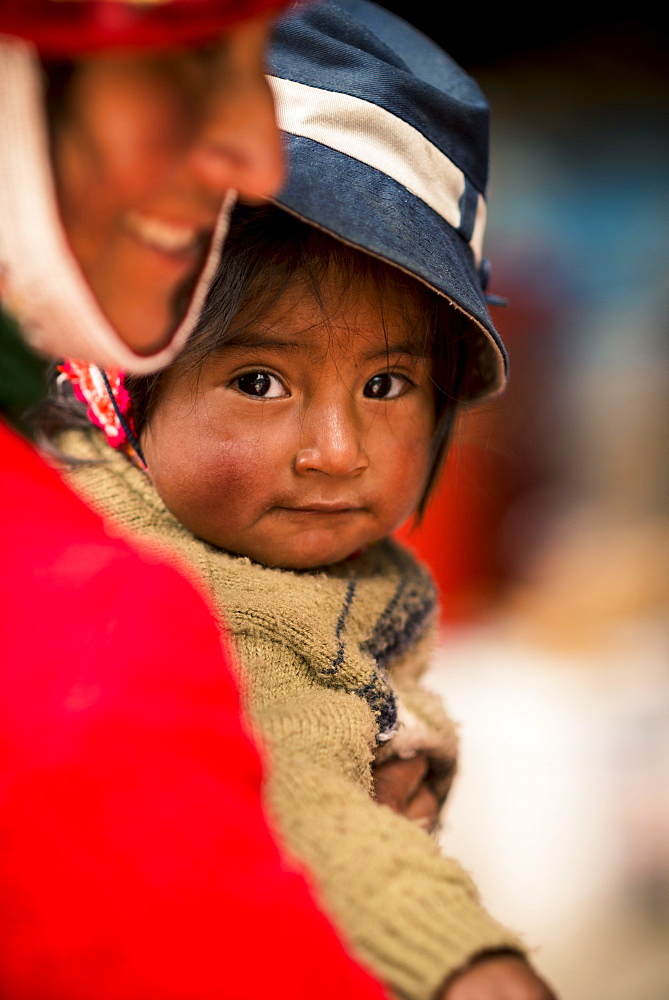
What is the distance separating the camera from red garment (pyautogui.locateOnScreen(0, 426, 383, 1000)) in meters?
0.35

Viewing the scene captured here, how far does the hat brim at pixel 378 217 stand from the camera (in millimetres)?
645

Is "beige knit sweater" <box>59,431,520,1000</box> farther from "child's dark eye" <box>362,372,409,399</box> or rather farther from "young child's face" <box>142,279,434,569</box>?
"child's dark eye" <box>362,372,409,399</box>

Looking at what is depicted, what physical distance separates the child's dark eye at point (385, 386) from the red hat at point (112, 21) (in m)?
0.45

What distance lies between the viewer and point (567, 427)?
2268 mm

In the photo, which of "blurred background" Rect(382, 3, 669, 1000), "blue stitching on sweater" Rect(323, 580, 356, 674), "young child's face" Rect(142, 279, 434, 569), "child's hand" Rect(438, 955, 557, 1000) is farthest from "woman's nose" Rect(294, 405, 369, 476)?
"blurred background" Rect(382, 3, 669, 1000)

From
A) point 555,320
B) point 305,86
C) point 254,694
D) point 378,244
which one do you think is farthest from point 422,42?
point 555,320

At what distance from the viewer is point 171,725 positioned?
374 mm

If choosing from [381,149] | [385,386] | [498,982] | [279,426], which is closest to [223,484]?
[279,426]

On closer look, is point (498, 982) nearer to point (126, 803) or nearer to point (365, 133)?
point (126, 803)

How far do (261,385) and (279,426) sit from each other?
40mm

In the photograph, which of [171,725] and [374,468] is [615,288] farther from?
[171,725]

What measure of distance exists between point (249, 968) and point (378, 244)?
0.46m

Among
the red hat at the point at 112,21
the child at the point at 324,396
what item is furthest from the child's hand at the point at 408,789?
the red hat at the point at 112,21

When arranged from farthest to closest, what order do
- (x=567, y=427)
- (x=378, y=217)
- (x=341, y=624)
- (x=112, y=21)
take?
(x=567, y=427), (x=341, y=624), (x=378, y=217), (x=112, y=21)
